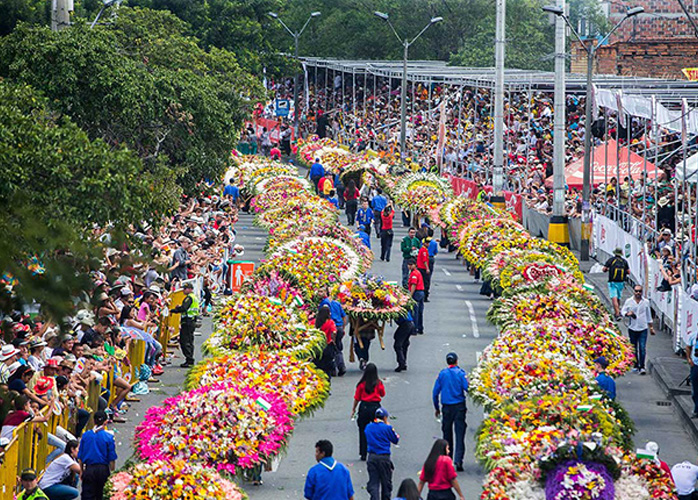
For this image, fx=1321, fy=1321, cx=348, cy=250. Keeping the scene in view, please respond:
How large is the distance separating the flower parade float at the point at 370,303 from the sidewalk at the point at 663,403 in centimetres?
377

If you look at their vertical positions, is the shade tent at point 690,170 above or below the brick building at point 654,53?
below

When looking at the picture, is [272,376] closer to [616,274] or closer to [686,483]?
[686,483]

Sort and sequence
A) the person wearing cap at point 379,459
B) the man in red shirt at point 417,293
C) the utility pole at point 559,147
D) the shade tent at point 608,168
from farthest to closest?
the shade tent at point 608,168 → the utility pole at point 559,147 → the man in red shirt at point 417,293 → the person wearing cap at point 379,459

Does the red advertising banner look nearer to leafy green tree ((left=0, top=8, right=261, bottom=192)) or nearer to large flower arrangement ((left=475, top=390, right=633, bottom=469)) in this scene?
leafy green tree ((left=0, top=8, right=261, bottom=192))

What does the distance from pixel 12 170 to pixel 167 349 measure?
243 inches

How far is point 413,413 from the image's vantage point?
18.7 m

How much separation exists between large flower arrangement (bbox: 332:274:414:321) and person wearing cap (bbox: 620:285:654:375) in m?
3.59

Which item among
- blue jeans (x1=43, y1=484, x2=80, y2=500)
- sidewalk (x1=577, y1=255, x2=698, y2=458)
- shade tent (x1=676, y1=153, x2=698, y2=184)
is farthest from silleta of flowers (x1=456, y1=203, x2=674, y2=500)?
blue jeans (x1=43, y1=484, x2=80, y2=500)

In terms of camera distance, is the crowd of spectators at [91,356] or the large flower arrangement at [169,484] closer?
the large flower arrangement at [169,484]

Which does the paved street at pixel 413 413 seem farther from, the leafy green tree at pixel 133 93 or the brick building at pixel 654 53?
the brick building at pixel 654 53

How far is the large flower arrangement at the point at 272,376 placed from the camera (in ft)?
49.3

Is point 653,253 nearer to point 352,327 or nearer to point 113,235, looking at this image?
point 352,327

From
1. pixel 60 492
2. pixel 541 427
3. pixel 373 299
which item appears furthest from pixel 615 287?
pixel 60 492

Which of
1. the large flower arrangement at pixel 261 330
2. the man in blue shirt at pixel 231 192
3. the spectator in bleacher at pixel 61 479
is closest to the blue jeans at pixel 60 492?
the spectator in bleacher at pixel 61 479
